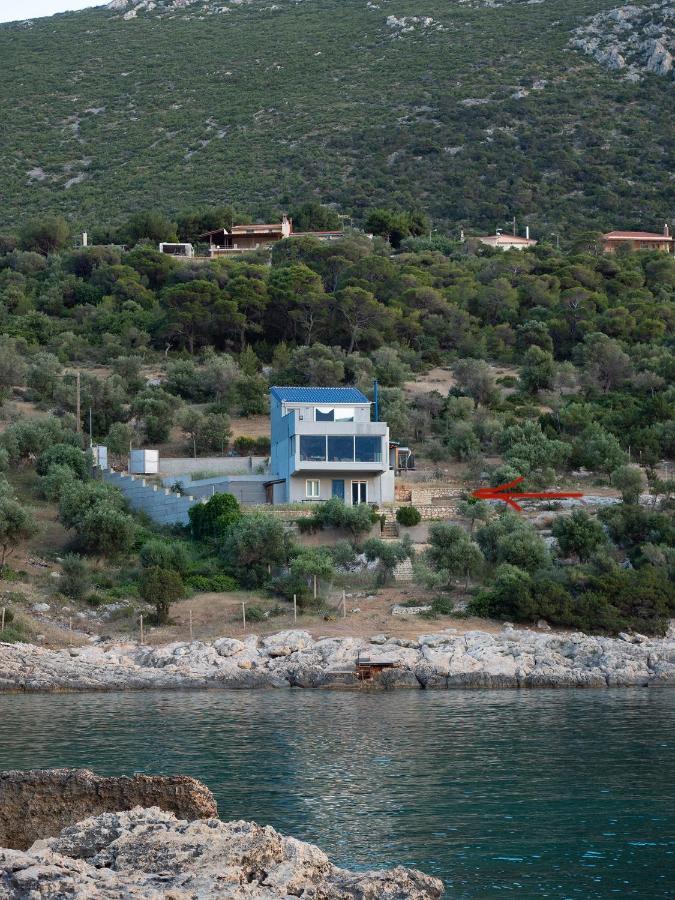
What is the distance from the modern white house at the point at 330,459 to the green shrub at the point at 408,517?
7.73 ft

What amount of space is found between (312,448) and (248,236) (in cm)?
4447

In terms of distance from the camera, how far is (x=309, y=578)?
131 ft

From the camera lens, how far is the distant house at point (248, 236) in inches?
3440

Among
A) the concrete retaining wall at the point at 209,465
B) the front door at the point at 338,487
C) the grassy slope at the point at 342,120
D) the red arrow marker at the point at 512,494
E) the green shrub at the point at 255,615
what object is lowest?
the green shrub at the point at 255,615

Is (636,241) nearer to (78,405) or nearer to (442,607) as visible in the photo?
(78,405)

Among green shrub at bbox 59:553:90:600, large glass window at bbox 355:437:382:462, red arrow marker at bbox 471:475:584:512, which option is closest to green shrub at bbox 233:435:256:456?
large glass window at bbox 355:437:382:462

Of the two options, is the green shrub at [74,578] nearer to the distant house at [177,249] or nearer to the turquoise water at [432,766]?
the turquoise water at [432,766]

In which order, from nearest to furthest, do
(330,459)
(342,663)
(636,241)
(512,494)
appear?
(342,663) < (330,459) < (512,494) < (636,241)

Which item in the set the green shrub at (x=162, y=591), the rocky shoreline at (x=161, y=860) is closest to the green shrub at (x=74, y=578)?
the green shrub at (x=162, y=591)

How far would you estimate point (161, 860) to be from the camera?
13055mm

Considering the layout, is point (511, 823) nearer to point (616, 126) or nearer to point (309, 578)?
point (309, 578)

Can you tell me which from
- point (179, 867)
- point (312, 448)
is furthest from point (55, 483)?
point (179, 867)

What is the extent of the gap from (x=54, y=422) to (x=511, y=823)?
36292 mm

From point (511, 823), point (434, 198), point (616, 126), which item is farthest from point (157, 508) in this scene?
point (616, 126)
